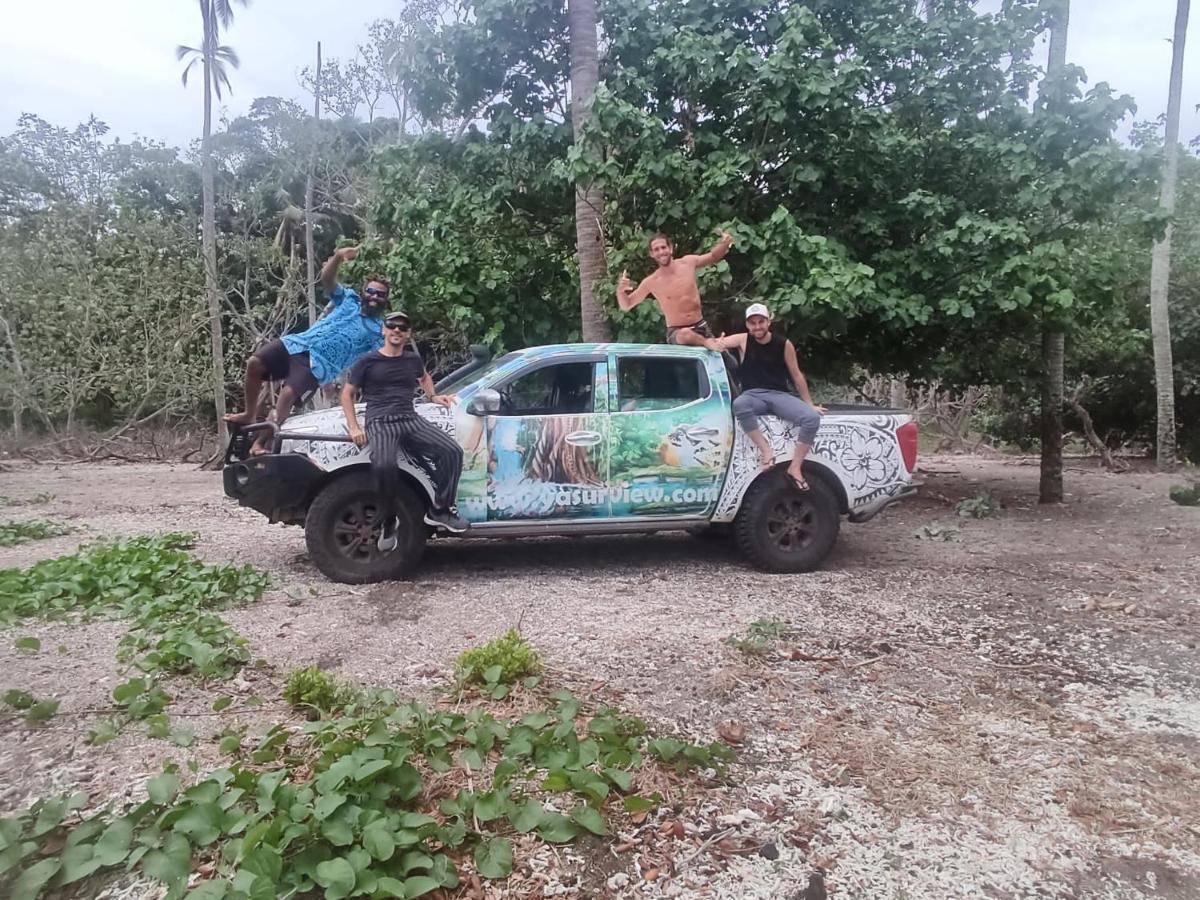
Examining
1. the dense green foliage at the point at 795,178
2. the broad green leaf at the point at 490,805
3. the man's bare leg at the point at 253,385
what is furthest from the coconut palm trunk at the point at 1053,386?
the broad green leaf at the point at 490,805

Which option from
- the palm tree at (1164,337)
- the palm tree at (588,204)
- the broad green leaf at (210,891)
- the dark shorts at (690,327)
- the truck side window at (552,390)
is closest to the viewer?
the broad green leaf at (210,891)

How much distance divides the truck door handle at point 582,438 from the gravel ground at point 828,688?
992 millimetres

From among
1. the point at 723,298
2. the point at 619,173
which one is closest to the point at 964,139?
the point at 723,298

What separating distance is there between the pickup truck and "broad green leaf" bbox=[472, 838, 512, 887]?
11.1 ft

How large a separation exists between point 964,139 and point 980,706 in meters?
6.48

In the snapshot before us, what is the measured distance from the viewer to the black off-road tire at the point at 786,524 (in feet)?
20.4

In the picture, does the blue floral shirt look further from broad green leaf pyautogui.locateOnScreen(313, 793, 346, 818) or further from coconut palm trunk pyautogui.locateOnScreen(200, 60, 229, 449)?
coconut palm trunk pyautogui.locateOnScreen(200, 60, 229, 449)

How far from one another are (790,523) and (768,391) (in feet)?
3.22

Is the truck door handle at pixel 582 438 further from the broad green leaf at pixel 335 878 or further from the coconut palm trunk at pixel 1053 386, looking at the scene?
the coconut palm trunk at pixel 1053 386

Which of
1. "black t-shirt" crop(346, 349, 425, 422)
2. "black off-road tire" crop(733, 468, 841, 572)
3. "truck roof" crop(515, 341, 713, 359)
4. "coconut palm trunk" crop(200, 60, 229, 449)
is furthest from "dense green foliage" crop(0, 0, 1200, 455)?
"coconut palm trunk" crop(200, 60, 229, 449)

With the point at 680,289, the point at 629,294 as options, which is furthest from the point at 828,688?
the point at 629,294

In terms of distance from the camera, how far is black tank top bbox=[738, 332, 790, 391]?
629 centimetres

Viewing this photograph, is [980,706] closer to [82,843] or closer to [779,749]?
[779,749]

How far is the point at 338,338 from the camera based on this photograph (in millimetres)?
6508
